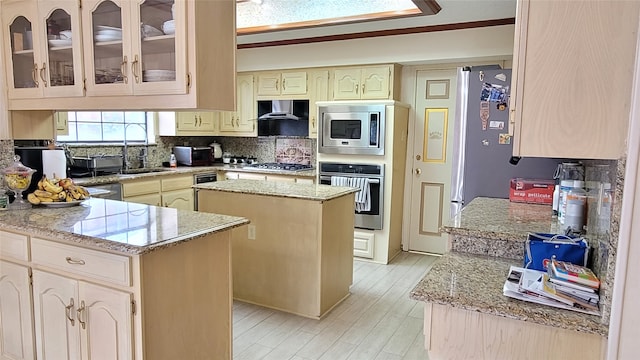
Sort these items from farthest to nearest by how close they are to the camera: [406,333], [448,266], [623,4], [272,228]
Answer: [272,228], [406,333], [448,266], [623,4]

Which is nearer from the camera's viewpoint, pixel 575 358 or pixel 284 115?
pixel 575 358

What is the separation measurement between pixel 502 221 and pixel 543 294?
86 cm

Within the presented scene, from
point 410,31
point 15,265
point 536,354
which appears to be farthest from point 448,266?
point 410,31

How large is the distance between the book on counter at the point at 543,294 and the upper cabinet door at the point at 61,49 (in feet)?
7.29

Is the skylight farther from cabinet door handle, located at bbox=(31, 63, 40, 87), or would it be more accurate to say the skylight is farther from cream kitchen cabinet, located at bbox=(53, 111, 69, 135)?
cream kitchen cabinet, located at bbox=(53, 111, 69, 135)

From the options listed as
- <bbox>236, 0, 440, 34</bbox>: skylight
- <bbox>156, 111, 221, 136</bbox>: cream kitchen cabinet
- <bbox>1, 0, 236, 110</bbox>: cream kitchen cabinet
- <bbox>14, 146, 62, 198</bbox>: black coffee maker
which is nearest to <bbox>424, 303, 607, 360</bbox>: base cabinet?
<bbox>1, 0, 236, 110</bbox>: cream kitchen cabinet

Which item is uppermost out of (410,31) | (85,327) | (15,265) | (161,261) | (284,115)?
(410,31)

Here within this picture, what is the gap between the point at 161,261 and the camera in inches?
72.1

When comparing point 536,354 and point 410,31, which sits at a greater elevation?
point 410,31

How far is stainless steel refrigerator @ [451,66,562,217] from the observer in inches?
117

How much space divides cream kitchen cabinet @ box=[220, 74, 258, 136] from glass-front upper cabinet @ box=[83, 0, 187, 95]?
123 inches

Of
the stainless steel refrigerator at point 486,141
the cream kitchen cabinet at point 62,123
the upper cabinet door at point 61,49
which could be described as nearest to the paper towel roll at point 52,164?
the upper cabinet door at point 61,49

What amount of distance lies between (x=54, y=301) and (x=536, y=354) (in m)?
2.08

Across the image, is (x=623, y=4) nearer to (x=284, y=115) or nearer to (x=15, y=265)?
(x=15, y=265)
